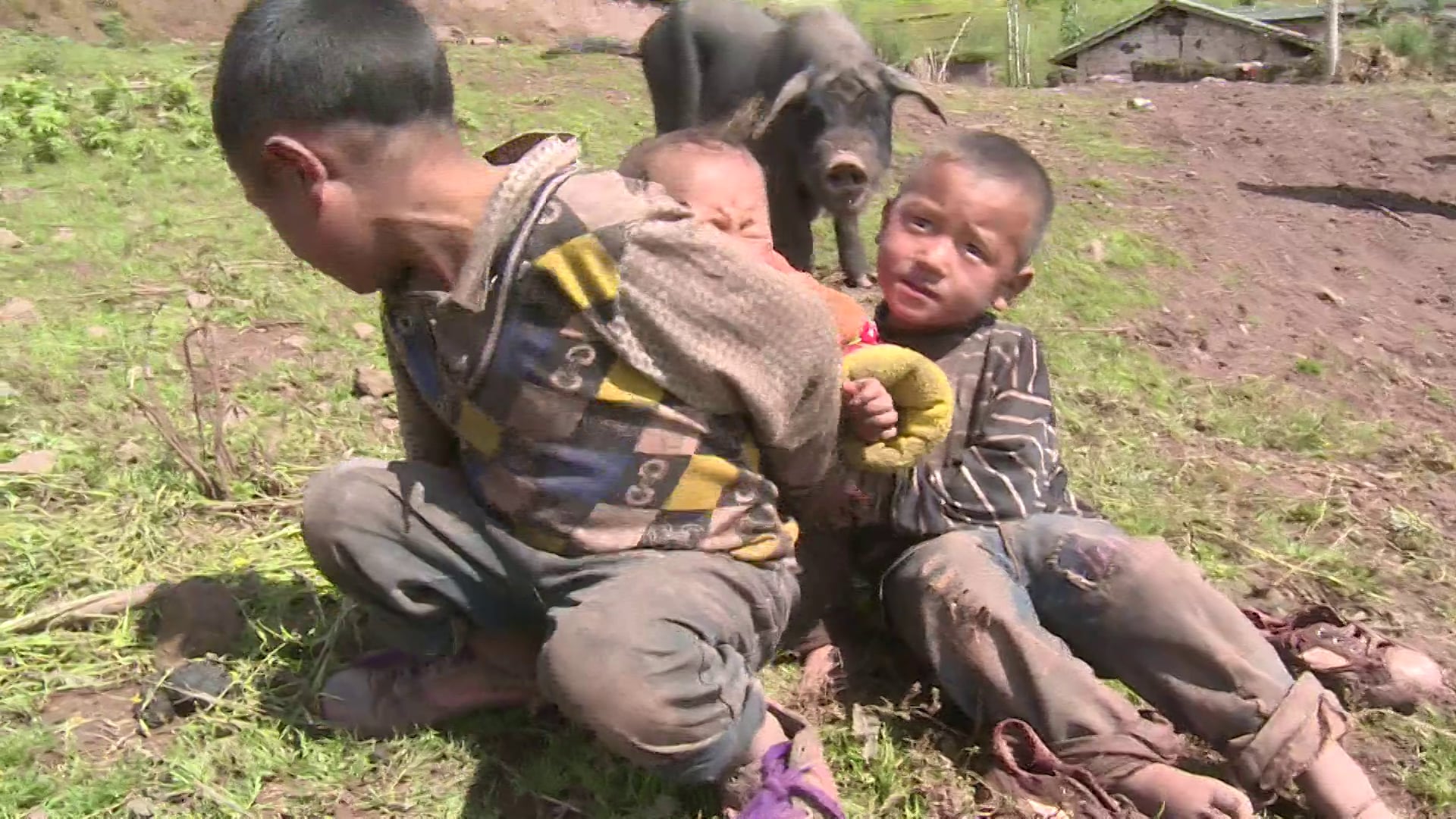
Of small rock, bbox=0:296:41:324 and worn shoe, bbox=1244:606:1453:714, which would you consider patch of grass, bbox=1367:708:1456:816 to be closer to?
worn shoe, bbox=1244:606:1453:714

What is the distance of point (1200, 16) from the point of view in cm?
2223

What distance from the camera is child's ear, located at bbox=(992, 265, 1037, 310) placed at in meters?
2.56

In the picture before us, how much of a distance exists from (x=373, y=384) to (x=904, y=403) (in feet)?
6.17

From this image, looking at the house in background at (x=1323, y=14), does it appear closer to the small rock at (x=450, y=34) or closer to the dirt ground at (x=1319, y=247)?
the dirt ground at (x=1319, y=247)

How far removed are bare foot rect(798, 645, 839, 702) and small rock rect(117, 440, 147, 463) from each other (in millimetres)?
1705

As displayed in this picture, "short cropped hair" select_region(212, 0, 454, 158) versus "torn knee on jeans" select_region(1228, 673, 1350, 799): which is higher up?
"short cropped hair" select_region(212, 0, 454, 158)

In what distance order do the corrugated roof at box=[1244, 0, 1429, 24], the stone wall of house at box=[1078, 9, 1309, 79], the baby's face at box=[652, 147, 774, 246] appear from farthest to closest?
the stone wall of house at box=[1078, 9, 1309, 79] < the corrugated roof at box=[1244, 0, 1429, 24] < the baby's face at box=[652, 147, 774, 246]

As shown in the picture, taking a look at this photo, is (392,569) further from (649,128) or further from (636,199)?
(649,128)

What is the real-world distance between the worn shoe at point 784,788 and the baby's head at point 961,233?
36.9 inches

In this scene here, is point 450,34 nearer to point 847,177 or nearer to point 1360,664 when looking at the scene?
point 847,177

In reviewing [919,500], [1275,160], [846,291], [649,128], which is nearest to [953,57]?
[1275,160]

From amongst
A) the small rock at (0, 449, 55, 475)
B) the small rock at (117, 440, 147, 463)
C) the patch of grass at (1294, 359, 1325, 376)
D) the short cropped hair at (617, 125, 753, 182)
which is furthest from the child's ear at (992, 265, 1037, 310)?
the patch of grass at (1294, 359, 1325, 376)

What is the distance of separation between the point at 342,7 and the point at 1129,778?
176cm

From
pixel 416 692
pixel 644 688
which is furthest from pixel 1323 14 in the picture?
pixel 644 688
